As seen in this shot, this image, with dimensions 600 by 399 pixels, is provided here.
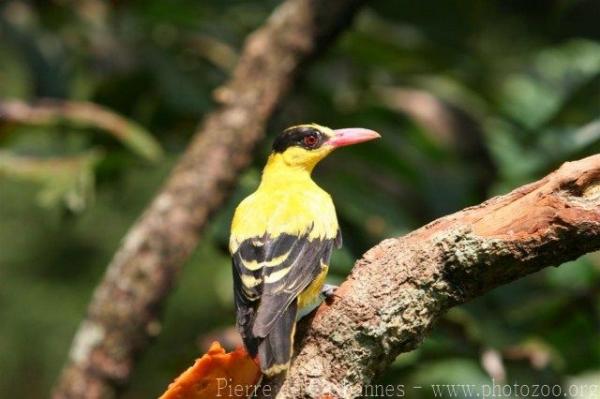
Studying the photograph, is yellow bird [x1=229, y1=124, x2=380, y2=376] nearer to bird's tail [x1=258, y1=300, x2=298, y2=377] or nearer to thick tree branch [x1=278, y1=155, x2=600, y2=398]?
bird's tail [x1=258, y1=300, x2=298, y2=377]

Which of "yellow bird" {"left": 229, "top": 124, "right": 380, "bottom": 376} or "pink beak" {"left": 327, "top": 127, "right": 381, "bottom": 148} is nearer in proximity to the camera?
"yellow bird" {"left": 229, "top": 124, "right": 380, "bottom": 376}

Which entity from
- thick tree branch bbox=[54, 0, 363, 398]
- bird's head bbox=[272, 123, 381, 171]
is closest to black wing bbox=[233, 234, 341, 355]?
bird's head bbox=[272, 123, 381, 171]

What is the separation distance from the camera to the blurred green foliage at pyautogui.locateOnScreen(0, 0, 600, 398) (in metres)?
5.12

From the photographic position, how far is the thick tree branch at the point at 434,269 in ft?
8.60

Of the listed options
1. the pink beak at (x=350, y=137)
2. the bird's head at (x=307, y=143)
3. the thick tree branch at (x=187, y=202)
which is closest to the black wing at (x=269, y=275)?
the pink beak at (x=350, y=137)

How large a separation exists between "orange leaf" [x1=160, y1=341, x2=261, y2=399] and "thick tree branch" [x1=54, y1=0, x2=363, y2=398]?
1837mm

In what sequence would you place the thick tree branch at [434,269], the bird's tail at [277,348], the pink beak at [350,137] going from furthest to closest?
the pink beak at [350,137], the bird's tail at [277,348], the thick tree branch at [434,269]

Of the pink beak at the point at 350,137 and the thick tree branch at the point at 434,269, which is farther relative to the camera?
the pink beak at the point at 350,137

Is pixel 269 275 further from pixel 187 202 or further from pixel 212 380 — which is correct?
pixel 187 202

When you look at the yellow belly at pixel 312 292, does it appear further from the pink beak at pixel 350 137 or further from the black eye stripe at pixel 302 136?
the black eye stripe at pixel 302 136

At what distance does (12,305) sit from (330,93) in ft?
17.9

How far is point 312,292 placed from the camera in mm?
3436

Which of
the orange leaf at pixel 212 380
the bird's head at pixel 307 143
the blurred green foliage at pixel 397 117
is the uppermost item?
the blurred green foliage at pixel 397 117

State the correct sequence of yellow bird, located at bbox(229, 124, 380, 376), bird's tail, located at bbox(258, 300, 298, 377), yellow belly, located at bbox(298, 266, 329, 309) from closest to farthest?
bird's tail, located at bbox(258, 300, 298, 377), yellow bird, located at bbox(229, 124, 380, 376), yellow belly, located at bbox(298, 266, 329, 309)
